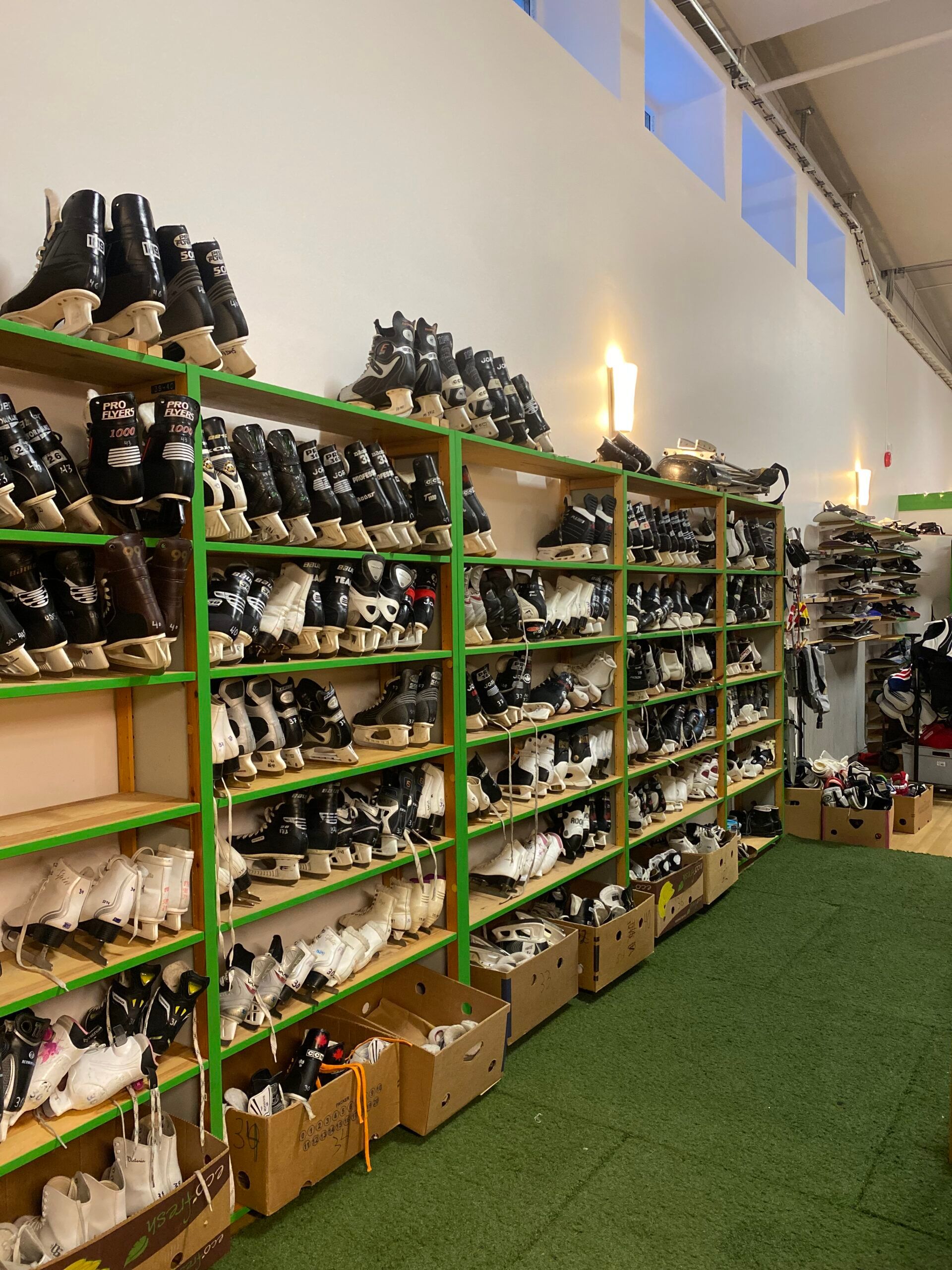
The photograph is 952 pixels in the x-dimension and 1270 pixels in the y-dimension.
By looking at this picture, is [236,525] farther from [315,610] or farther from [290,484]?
[315,610]

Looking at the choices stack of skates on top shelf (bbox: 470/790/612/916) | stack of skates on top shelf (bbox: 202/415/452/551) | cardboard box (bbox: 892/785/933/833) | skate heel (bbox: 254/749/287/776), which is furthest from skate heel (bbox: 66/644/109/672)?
cardboard box (bbox: 892/785/933/833)

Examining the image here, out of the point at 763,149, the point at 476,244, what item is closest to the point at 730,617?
the point at 476,244

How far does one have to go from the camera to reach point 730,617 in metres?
5.13

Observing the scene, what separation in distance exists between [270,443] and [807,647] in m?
4.83

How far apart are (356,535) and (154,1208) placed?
1.65 meters

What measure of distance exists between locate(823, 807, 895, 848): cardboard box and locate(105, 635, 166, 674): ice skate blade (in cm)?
469

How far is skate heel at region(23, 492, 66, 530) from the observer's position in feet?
5.83

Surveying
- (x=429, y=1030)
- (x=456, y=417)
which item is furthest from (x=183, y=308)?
(x=429, y=1030)

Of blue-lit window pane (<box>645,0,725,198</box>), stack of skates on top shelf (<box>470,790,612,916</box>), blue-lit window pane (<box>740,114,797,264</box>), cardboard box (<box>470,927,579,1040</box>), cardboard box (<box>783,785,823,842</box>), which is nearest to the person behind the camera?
cardboard box (<box>470,927,579,1040</box>)

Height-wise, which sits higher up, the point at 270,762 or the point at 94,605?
the point at 94,605

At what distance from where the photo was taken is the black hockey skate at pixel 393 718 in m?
2.74

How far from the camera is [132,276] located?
190 centimetres

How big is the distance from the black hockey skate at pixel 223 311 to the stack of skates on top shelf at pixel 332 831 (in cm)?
117

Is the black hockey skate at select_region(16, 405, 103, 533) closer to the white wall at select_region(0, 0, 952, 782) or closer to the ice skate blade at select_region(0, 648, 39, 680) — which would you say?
the ice skate blade at select_region(0, 648, 39, 680)
